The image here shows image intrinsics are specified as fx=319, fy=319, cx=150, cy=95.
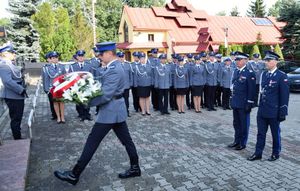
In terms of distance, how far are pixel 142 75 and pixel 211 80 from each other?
2.30m

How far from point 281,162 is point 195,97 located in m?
4.88

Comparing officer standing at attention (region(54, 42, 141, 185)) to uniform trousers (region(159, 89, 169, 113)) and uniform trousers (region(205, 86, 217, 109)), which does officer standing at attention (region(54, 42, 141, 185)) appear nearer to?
uniform trousers (region(159, 89, 169, 113))

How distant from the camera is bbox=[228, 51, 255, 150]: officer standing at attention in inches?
230

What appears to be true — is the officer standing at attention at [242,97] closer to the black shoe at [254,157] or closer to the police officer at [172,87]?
the black shoe at [254,157]

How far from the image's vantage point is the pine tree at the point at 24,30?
30188 mm

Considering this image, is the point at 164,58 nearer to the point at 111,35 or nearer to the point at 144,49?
the point at 144,49

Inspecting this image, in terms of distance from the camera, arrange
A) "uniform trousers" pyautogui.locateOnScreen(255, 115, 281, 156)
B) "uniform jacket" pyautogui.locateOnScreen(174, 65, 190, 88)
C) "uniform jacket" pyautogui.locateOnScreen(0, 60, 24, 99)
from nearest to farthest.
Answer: "uniform trousers" pyautogui.locateOnScreen(255, 115, 281, 156) → "uniform jacket" pyautogui.locateOnScreen(0, 60, 24, 99) → "uniform jacket" pyautogui.locateOnScreen(174, 65, 190, 88)

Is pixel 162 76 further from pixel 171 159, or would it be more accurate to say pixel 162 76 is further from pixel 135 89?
pixel 171 159

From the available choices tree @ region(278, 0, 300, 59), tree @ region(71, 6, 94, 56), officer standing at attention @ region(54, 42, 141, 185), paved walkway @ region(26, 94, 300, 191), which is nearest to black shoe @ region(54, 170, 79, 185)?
officer standing at attention @ region(54, 42, 141, 185)

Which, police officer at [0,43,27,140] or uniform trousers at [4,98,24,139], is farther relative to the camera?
uniform trousers at [4,98,24,139]

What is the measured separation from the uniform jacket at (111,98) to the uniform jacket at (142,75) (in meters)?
5.02

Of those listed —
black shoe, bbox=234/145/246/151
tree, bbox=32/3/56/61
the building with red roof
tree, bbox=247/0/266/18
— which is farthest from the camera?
tree, bbox=247/0/266/18

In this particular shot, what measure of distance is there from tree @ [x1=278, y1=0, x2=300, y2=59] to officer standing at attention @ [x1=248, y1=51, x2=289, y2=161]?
17.0 metres

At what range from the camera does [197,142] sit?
6.62 metres
